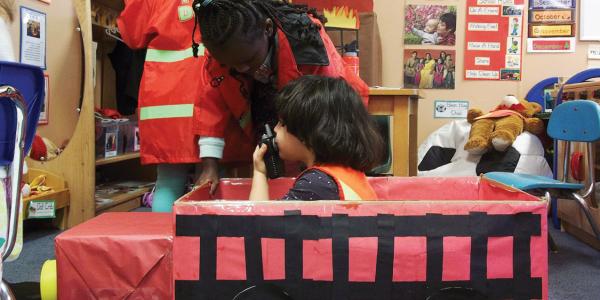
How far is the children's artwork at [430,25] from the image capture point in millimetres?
2906

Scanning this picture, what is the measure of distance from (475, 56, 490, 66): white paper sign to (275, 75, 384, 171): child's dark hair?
217 centimetres

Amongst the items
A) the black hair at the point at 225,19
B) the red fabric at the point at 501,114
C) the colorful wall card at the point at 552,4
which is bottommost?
the red fabric at the point at 501,114

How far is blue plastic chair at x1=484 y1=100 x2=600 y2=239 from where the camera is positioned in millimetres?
1576

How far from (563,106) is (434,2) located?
135 cm

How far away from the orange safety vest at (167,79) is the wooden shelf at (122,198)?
85 cm

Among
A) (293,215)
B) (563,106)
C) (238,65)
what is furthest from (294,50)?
(563,106)

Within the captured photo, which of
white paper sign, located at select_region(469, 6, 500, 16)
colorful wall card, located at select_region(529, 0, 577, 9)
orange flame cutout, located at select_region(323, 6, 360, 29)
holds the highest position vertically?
colorful wall card, located at select_region(529, 0, 577, 9)

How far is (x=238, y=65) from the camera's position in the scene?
1.00 metres

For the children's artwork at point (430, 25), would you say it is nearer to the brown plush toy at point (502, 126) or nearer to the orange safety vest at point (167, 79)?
the brown plush toy at point (502, 126)

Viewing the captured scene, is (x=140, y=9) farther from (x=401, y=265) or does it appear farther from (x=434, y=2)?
(x=434, y=2)

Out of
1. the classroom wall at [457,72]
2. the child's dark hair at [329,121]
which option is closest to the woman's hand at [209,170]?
the child's dark hair at [329,121]

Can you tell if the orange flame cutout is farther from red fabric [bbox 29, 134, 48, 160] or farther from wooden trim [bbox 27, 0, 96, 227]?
red fabric [bbox 29, 134, 48, 160]

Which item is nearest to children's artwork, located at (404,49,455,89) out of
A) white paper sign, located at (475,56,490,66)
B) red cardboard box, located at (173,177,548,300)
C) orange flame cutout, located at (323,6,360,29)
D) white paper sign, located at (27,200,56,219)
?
white paper sign, located at (475,56,490,66)

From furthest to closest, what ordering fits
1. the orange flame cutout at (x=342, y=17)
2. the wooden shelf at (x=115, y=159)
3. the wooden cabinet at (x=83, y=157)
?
the wooden shelf at (x=115, y=159) < the orange flame cutout at (x=342, y=17) < the wooden cabinet at (x=83, y=157)
